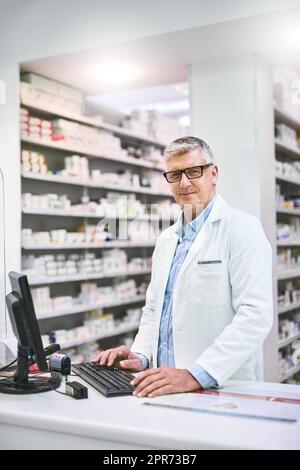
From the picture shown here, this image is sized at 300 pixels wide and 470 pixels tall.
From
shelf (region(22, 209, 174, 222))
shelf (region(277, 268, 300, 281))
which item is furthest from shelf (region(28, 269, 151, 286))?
shelf (region(277, 268, 300, 281))

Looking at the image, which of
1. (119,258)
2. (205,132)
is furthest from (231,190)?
(119,258)

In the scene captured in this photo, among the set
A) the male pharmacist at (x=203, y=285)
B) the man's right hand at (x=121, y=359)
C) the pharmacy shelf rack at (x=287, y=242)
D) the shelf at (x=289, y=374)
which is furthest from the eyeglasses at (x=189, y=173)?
the shelf at (x=289, y=374)

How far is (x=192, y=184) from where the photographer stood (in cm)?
259

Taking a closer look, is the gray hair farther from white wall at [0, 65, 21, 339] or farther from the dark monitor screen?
white wall at [0, 65, 21, 339]

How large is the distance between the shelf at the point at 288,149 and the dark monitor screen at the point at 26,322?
387 cm

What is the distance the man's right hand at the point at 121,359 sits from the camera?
2432 millimetres

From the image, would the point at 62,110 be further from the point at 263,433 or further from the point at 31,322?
the point at 263,433

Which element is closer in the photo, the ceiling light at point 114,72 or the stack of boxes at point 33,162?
the ceiling light at point 114,72

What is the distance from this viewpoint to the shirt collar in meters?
2.67

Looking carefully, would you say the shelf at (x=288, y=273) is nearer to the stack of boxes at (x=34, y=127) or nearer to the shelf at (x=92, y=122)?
the shelf at (x=92, y=122)

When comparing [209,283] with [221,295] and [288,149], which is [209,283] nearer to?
[221,295]

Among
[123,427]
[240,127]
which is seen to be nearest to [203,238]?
[123,427]

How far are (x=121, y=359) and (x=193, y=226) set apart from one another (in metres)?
0.70

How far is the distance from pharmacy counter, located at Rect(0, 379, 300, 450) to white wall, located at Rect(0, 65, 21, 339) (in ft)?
9.18
